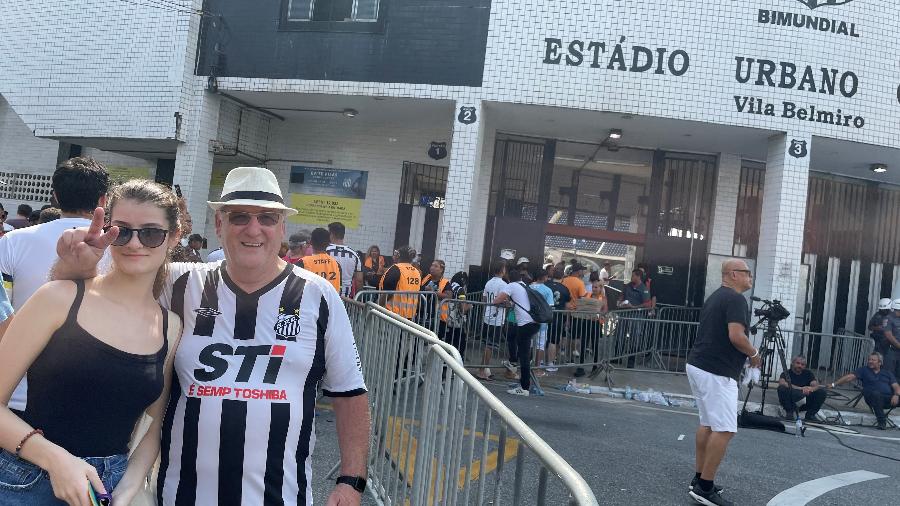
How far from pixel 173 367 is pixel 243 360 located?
238 mm

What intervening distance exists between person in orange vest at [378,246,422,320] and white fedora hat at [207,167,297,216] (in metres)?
6.50

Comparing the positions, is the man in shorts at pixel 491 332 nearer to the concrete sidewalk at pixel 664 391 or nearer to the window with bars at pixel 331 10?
the concrete sidewalk at pixel 664 391

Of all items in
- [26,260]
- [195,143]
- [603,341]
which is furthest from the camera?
[195,143]

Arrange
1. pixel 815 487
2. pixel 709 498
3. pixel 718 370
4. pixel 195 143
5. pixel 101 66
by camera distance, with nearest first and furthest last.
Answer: pixel 709 498, pixel 718 370, pixel 815 487, pixel 195 143, pixel 101 66

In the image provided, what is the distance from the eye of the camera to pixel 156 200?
96.3 inches

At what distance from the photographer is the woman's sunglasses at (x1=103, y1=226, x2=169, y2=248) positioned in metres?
2.34

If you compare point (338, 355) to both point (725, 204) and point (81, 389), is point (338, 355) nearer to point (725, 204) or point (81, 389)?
point (81, 389)

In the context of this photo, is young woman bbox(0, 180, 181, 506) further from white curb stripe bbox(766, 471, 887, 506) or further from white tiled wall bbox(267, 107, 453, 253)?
white tiled wall bbox(267, 107, 453, 253)

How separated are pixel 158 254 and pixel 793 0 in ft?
40.7

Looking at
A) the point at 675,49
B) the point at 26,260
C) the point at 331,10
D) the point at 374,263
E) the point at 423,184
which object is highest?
the point at 331,10

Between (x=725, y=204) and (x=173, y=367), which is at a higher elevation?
(x=725, y=204)

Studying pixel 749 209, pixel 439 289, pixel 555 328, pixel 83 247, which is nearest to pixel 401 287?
pixel 439 289

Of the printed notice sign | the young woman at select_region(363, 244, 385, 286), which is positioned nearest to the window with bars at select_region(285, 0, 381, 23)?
the printed notice sign

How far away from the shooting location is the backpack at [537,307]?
33.7 feet
